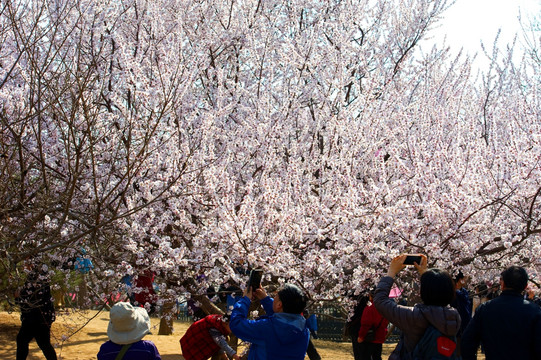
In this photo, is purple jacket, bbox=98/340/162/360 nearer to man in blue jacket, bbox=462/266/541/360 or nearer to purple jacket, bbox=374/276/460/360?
purple jacket, bbox=374/276/460/360

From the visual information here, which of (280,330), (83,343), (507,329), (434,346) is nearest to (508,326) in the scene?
(507,329)

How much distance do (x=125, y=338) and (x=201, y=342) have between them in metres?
2.77

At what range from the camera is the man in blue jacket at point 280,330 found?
11.8 feet

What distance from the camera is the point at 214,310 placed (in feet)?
24.1

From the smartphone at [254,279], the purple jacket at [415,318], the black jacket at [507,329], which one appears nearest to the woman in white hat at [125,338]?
the smartphone at [254,279]

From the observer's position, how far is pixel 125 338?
3508 mm

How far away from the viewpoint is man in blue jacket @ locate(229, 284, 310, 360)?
359 cm

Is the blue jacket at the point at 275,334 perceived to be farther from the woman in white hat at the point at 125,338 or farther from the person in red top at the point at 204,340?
the person in red top at the point at 204,340

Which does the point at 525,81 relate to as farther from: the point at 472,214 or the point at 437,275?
the point at 437,275

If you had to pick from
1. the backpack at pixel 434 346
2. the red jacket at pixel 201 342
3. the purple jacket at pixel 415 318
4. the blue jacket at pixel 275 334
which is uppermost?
the purple jacket at pixel 415 318

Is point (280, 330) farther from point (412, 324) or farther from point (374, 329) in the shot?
point (374, 329)

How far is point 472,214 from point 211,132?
10.0 feet

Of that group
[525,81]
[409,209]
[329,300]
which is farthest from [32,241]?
[525,81]

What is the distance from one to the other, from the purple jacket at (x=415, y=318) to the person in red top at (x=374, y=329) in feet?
11.4
